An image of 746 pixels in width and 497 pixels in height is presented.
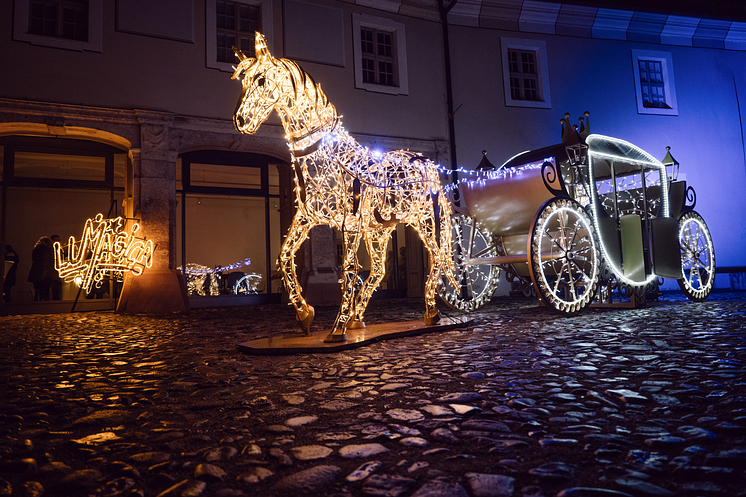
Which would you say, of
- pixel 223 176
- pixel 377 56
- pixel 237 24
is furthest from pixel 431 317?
pixel 237 24

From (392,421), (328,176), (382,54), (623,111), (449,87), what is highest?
(382,54)

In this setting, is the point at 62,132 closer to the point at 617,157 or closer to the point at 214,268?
the point at 214,268

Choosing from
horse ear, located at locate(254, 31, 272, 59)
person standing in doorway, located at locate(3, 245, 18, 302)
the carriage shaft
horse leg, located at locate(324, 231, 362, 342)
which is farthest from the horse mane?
person standing in doorway, located at locate(3, 245, 18, 302)

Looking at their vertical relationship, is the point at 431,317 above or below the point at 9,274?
below

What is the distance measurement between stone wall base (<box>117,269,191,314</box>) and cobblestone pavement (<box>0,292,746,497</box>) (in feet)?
18.8

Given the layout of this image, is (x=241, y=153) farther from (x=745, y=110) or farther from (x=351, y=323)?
(x=745, y=110)

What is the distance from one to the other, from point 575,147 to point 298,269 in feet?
24.4

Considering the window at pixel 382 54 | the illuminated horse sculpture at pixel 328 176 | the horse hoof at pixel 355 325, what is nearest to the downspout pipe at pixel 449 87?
the window at pixel 382 54

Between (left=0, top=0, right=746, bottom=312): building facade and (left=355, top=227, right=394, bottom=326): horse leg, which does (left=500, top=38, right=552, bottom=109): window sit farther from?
(left=355, top=227, right=394, bottom=326): horse leg

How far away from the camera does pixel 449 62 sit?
13.1 metres

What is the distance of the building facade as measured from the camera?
10.0m

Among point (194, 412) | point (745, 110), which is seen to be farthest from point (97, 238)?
point (745, 110)

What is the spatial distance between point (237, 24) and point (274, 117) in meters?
2.51

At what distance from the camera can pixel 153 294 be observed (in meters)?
9.80
